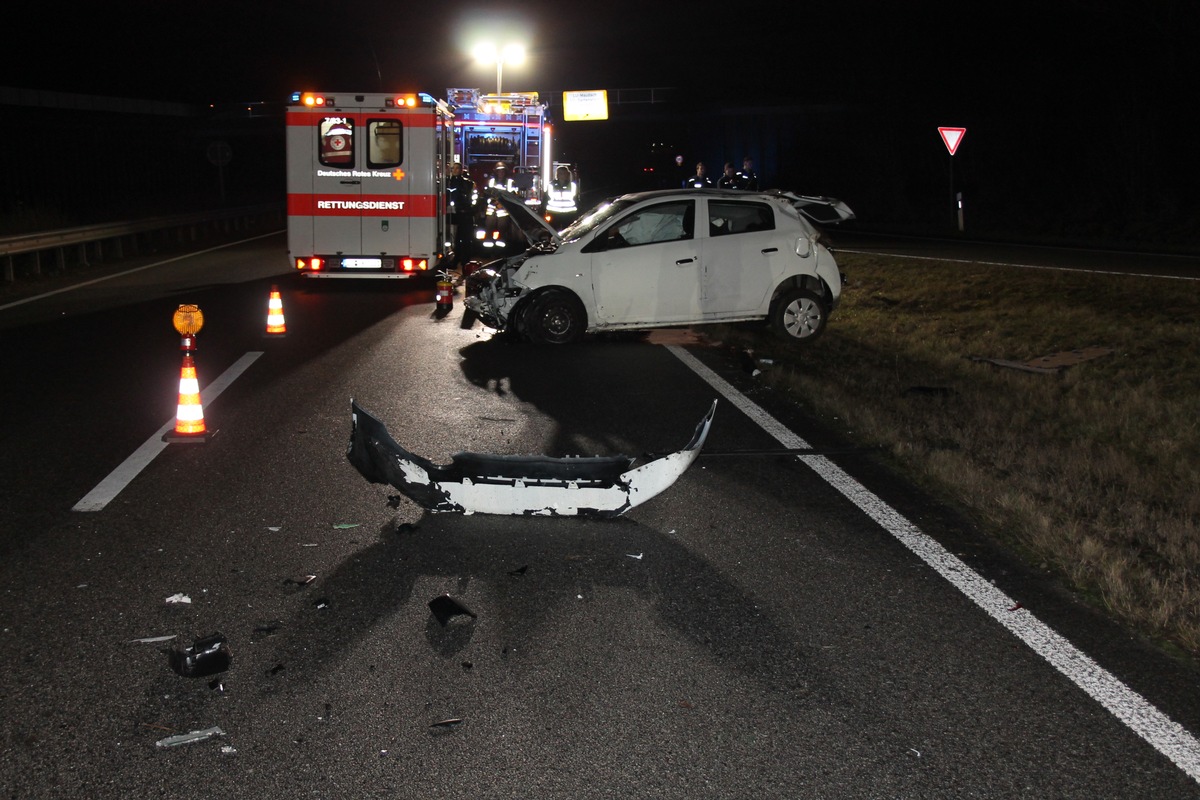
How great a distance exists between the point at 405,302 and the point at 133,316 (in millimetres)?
3972

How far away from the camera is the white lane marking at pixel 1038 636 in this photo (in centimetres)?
395

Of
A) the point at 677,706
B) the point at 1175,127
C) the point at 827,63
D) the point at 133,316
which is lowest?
the point at 677,706

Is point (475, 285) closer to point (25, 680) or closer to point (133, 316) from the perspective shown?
point (133, 316)

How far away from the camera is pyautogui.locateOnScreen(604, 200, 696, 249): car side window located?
1298cm

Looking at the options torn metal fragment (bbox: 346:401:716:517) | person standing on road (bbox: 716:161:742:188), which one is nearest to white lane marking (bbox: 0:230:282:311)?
person standing on road (bbox: 716:161:742:188)

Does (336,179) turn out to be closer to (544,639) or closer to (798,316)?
(798,316)

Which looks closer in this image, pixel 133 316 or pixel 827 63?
pixel 133 316

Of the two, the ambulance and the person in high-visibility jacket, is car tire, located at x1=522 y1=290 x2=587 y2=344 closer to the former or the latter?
the ambulance

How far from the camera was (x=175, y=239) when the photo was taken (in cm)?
3212

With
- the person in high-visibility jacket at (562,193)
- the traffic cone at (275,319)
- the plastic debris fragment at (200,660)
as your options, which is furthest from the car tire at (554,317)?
the person in high-visibility jacket at (562,193)

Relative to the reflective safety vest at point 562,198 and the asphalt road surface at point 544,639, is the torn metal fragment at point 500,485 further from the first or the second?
the reflective safety vest at point 562,198

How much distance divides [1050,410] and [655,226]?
16.0ft

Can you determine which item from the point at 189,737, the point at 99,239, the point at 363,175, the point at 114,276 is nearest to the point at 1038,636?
the point at 189,737

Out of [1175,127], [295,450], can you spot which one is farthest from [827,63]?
[295,450]
